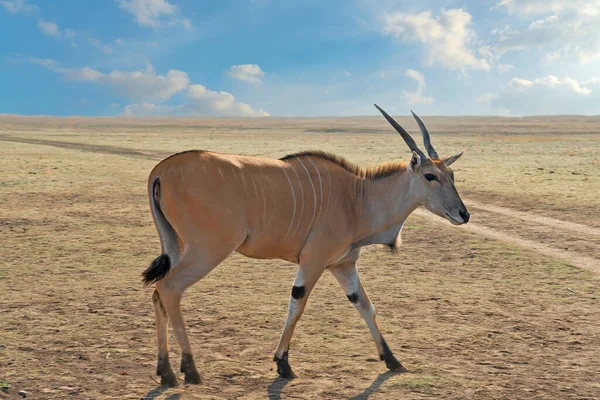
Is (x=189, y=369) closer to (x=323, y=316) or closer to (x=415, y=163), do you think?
(x=323, y=316)

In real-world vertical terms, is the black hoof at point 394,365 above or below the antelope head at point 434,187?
below

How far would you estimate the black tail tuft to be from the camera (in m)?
5.28

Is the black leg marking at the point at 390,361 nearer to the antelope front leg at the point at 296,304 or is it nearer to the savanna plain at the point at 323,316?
the savanna plain at the point at 323,316

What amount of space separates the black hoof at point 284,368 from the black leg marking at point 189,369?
0.69 m

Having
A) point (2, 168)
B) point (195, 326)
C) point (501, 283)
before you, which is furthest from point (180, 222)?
point (2, 168)

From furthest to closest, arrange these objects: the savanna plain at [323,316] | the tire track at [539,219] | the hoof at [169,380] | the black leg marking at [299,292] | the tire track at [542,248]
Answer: the tire track at [539,219] < the tire track at [542,248] < the black leg marking at [299,292] < the savanna plain at [323,316] < the hoof at [169,380]

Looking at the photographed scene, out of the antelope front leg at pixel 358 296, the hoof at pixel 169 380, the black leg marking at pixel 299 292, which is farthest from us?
the antelope front leg at pixel 358 296

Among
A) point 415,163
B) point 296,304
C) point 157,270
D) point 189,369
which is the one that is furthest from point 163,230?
point 415,163

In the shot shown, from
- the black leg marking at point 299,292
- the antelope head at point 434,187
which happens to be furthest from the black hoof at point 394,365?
the antelope head at point 434,187

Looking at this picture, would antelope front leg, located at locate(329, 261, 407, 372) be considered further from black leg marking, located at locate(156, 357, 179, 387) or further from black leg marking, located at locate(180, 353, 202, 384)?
black leg marking, located at locate(156, 357, 179, 387)

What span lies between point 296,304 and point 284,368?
55 centimetres

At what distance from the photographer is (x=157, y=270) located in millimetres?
5324

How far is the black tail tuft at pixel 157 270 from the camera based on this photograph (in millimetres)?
5277

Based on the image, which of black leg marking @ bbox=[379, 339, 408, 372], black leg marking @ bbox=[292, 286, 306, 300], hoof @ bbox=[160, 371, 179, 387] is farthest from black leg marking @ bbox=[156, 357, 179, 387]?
black leg marking @ bbox=[379, 339, 408, 372]
